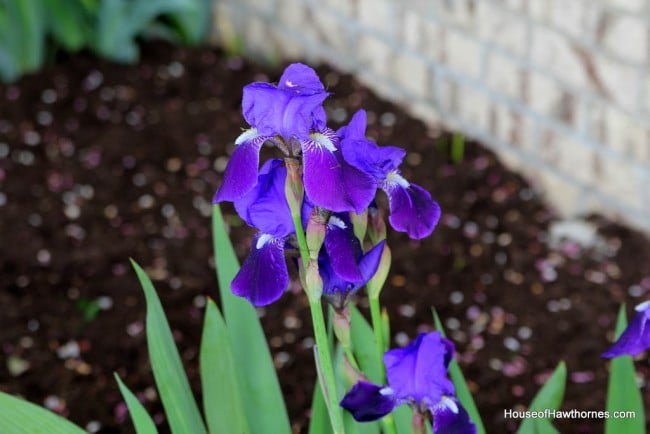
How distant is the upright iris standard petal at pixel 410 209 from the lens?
1.06m

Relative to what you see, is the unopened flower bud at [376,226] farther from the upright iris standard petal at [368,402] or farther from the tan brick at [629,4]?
the tan brick at [629,4]

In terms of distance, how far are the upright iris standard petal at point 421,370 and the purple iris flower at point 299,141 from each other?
0.18 metres

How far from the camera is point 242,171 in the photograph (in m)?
0.97

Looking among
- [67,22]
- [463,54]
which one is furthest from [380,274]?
[67,22]

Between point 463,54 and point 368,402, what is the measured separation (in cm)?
205

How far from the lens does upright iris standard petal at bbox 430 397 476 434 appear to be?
106 centimetres

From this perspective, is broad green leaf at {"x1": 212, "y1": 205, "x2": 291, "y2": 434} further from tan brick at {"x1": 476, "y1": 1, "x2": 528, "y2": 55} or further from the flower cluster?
tan brick at {"x1": 476, "y1": 1, "x2": 528, "y2": 55}

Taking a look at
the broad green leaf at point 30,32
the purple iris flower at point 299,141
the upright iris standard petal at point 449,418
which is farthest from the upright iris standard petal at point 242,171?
the broad green leaf at point 30,32

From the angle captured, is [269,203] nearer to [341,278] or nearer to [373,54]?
[341,278]

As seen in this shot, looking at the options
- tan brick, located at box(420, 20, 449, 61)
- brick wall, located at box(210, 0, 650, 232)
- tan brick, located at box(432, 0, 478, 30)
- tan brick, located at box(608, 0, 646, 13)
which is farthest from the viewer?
tan brick, located at box(420, 20, 449, 61)

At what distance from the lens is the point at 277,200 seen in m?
1.03

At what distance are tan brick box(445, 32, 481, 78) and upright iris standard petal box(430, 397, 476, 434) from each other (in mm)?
2003

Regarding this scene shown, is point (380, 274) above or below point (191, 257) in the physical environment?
above

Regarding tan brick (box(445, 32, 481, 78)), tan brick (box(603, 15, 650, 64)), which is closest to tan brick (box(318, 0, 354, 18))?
tan brick (box(445, 32, 481, 78))
